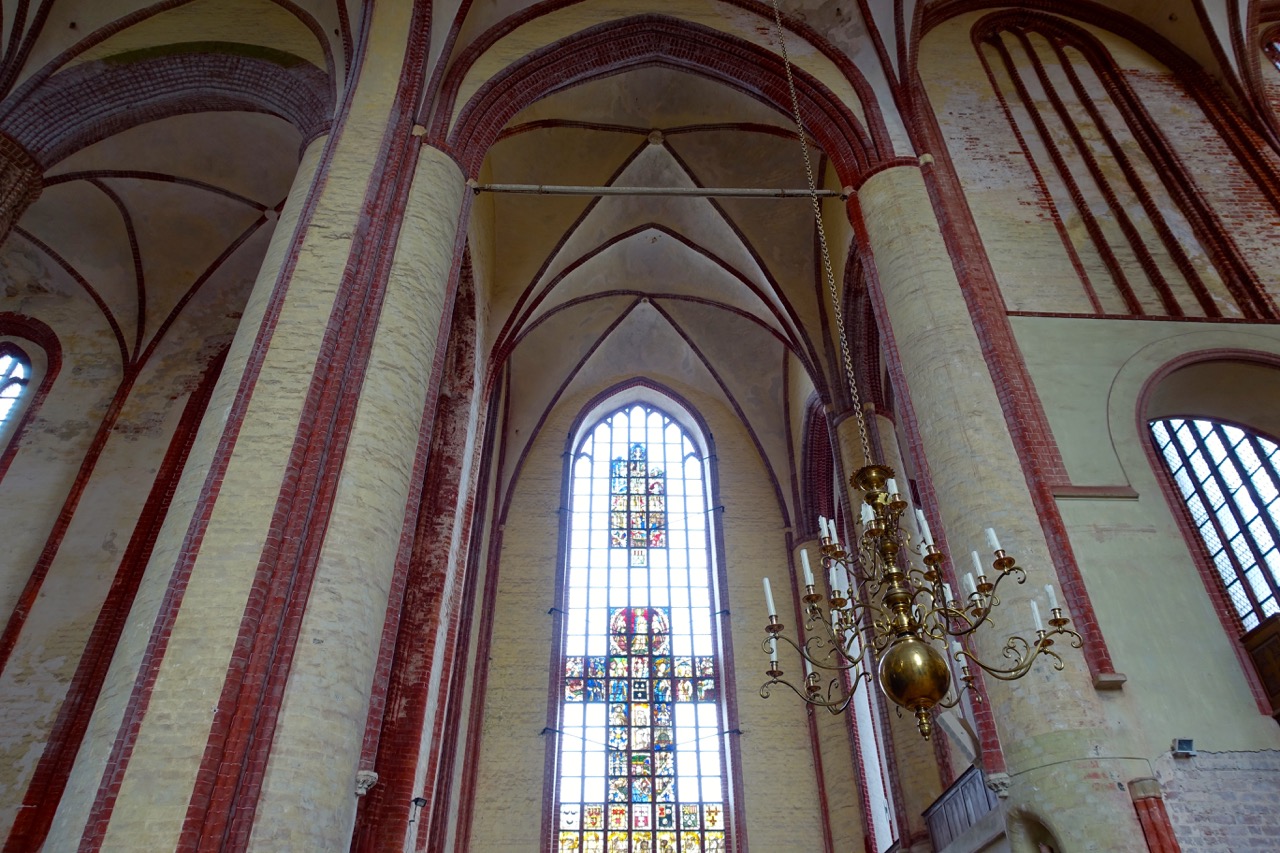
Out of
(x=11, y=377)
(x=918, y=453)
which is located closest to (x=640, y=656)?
(x=918, y=453)

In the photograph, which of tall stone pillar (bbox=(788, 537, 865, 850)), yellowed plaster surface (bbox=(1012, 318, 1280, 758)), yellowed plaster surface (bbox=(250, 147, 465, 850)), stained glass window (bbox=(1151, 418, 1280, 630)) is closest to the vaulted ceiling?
yellowed plaster surface (bbox=(250, 147, 465, 850))

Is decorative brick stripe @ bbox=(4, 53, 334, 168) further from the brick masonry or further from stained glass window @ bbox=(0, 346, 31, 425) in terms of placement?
the brick masonry

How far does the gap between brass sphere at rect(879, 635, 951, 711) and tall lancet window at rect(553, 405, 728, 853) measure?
992 centimetres

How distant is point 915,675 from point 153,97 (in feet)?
36.2

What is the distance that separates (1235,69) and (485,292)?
10.8m

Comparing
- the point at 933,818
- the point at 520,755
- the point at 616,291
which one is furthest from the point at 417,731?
the point at 616,291

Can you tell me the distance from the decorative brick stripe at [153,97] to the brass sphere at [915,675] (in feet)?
27.7

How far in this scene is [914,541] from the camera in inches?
444

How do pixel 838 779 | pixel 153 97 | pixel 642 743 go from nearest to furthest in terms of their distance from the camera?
pixel 153 97 → pixel 838 779 → pixel 642 743

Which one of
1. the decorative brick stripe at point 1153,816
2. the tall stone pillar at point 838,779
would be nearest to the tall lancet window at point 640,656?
the tall stone pillar at point 838,779

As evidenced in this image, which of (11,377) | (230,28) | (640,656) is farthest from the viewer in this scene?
(640,656)

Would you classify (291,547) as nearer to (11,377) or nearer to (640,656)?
(11,377)

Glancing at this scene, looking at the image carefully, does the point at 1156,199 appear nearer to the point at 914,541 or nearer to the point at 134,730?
the point at 914,541

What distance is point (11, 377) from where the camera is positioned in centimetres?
1312
